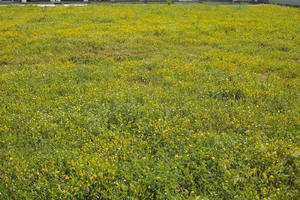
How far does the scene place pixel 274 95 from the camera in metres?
7.85

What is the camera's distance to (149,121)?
6.53m

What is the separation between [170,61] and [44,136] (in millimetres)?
6179

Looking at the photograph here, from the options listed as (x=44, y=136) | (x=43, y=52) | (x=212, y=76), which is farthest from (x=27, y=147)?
(x=43, y=52)

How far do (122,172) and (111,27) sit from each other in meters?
14.2

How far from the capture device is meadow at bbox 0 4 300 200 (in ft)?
15.4

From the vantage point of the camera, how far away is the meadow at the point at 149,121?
468 centimetres

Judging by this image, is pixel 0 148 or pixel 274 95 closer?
pixel 0 148

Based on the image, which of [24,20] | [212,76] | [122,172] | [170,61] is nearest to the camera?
[122,172]

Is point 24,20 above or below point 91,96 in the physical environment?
above

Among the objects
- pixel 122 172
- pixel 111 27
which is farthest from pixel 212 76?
pixel 111 27

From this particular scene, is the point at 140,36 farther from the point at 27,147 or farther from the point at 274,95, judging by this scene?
the point at 27,147

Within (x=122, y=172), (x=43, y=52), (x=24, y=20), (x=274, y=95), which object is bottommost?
(x=122, y=172)

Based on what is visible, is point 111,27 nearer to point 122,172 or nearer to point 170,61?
point 170,61

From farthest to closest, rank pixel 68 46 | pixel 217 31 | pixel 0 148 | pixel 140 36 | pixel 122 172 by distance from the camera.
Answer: pixel 217 31 < pixel 140 36 < pixel 68 46 < pixel 0 148 < pixel 122 172
